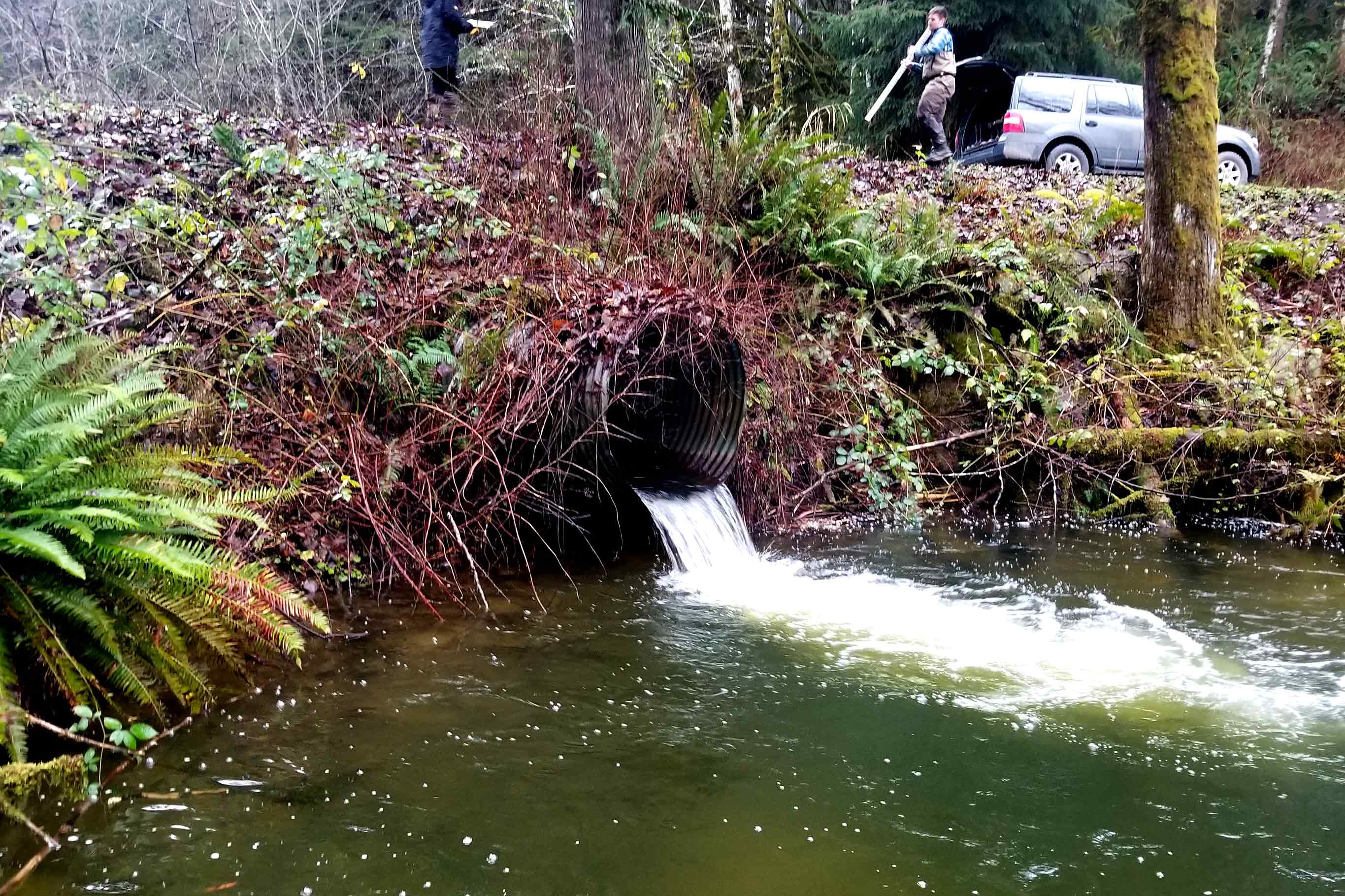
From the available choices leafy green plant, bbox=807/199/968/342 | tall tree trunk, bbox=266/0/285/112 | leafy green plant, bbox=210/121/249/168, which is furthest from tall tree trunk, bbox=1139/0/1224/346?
tall tree trunk, bbox=266/0/285/112

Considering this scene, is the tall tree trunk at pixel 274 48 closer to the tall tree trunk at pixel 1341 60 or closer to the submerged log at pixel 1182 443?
the submerged log at pixel 1182 443

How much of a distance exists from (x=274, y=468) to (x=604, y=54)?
6312 mm

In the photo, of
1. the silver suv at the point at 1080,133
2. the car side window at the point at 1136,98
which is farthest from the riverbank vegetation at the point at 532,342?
the car side window at the point at 1136,98

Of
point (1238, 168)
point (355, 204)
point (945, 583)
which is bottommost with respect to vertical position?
point (945, 583)

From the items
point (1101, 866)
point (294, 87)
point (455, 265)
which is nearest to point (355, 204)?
point (455, 265)

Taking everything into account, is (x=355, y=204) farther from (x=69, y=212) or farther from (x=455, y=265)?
(x=69, y=212)

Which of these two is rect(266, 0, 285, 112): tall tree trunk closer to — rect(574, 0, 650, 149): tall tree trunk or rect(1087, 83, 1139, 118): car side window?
rect(574, 0, 650, 149): tall tree trunk

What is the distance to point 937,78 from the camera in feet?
47.9

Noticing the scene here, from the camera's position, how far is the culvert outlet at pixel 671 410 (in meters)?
6.78

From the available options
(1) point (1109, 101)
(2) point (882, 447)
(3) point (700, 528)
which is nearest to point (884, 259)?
(2) point (882, 447)

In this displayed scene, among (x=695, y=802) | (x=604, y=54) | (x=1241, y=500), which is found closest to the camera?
(x=695, y=802)

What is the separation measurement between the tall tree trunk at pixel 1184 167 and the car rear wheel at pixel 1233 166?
833 cm

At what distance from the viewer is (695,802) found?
145 inches

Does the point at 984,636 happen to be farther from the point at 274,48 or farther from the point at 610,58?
the point at 274,48
